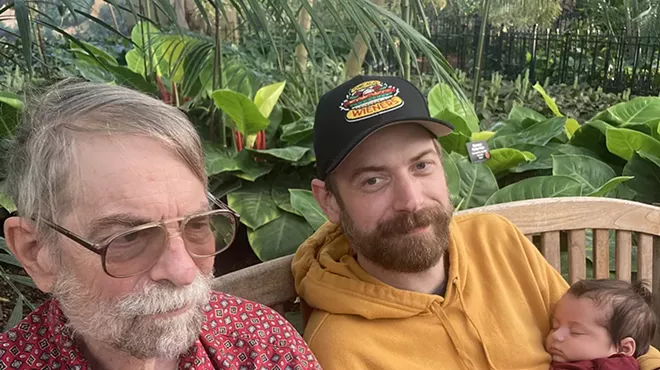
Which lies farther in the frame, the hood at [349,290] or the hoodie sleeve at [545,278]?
the hoodie sleeve at [545,278]

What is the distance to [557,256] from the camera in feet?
7.16

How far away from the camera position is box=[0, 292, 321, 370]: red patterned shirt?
47.8 inches

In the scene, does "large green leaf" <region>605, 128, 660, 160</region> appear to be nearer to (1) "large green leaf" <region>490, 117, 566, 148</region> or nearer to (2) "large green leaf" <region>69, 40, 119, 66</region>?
(1) "large green leaf" <region>490, 117, 566, 148</region>

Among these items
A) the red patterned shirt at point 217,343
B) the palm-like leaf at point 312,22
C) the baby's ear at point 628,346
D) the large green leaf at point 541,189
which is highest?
the palm-like leaf at point 312,22

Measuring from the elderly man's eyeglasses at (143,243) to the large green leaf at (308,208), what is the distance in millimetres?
1146

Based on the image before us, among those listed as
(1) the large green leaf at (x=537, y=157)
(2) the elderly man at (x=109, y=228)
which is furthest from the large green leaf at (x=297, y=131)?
(2) the elderly man at (x=109, y=228)

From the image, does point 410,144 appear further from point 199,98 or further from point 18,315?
point 199,98

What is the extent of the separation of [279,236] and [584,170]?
1.40 metres

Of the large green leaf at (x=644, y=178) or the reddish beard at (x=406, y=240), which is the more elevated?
the reddish beard at (x=406, y=240)

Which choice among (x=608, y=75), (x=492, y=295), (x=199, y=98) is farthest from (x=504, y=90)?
(x=492, y=295)

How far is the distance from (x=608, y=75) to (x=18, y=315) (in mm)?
11685

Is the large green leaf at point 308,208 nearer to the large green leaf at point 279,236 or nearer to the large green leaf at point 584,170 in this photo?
the large green leaf at point 279,236

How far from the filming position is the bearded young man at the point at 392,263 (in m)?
1.66

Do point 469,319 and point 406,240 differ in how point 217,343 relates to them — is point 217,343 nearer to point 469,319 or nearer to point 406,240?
point 406,240
